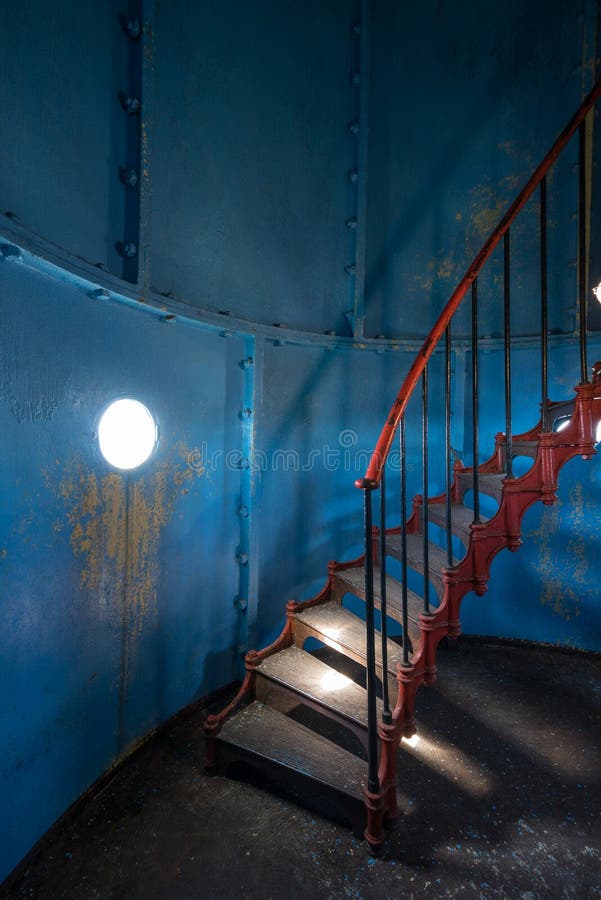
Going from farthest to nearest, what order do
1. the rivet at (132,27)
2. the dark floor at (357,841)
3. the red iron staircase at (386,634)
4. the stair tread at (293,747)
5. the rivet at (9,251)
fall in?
the rivet at (132,27) → the stair tread at (293,747) → the red iron staircase at (386,634) → the dark floor at (357,841) → the rivet at (9,251)

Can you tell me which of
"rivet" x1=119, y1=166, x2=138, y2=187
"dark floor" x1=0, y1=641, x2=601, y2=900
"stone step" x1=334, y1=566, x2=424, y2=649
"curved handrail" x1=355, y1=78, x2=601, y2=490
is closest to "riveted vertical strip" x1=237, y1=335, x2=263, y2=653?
"stone step" x1=334, y1=566, x2=424, y2=649

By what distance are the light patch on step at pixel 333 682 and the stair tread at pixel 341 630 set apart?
6.8 inches

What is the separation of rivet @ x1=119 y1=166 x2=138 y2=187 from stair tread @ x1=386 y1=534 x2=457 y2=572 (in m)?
2.71

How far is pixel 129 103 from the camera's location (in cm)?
232

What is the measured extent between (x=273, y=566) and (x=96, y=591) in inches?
56.4

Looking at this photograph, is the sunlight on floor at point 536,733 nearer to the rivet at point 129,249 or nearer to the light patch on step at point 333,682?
the light patch on step at point 333,682

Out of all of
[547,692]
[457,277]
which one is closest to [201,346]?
[457,277]

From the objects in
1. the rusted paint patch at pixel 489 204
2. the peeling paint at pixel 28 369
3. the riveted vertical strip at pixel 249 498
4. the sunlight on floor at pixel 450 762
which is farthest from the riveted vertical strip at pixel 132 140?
the sunlight on floor at pixel 450 762

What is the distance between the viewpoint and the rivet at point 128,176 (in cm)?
235

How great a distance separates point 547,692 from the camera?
3221 millimetres

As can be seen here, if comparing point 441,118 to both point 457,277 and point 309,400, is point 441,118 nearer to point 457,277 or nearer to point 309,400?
point 457,277

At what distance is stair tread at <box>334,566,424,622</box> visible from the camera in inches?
101

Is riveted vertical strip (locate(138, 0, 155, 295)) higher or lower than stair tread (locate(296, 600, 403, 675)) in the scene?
higher

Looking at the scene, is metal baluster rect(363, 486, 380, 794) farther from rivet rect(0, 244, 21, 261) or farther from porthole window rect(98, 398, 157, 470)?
rivet rect(0, 244, 21, 261)
